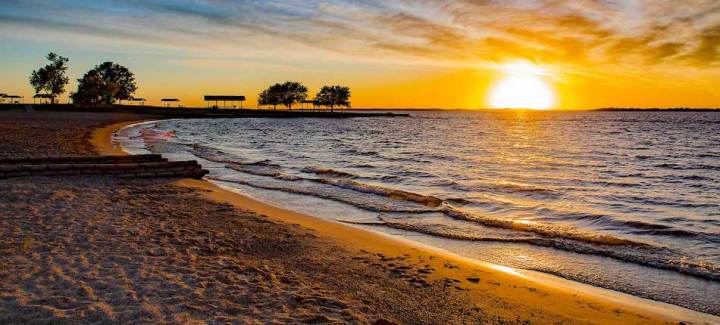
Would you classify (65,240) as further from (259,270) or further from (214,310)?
(214,310)

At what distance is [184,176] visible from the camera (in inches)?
611

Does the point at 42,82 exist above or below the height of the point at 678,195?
above

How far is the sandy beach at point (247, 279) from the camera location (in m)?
5.02

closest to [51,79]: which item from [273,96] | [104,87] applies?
[104,87]

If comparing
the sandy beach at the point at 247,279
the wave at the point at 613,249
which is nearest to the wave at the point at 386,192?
the wave at the point at 613,249

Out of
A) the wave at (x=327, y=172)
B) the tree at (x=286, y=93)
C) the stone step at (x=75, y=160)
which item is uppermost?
the tree at (x=286, y=93)

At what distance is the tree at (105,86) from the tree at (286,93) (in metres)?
49.9

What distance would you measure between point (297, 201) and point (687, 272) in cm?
939

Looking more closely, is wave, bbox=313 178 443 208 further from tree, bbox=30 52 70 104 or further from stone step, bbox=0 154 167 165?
tree, bbox=30 52 70 104

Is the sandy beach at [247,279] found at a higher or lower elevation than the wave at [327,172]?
higher

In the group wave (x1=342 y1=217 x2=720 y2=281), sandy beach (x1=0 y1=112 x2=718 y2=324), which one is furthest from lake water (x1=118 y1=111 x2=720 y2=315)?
sandy beach (x1=0 y1=112 x2=718 y2=324)

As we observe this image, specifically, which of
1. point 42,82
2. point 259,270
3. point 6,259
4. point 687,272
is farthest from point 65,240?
point 42,82

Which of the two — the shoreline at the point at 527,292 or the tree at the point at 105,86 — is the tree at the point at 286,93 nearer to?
the tree at the point at 105,86

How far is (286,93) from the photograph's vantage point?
561ft
